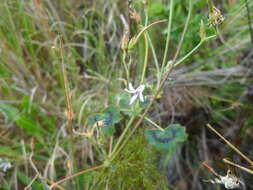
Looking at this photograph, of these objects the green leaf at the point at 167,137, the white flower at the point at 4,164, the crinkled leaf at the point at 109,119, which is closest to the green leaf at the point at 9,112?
the white flower at the point at 4,164

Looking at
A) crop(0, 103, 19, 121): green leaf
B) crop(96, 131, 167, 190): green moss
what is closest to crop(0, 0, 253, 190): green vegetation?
crop(0, 103, 19, 121): green leaf

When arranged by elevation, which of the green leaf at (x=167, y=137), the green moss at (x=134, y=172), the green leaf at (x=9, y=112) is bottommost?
A: the green moss at (x=134, y=172)

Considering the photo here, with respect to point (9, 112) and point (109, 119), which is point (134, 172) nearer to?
point (109, 119)

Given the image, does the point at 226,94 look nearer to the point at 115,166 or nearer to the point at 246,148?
the point at 246,148

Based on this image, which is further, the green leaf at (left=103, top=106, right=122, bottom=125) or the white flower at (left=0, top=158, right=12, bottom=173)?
the white flower at (left=0, top=158, right=12, bottom=173)

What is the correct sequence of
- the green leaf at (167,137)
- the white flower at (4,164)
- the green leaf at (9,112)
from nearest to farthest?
1. the green leaf at (167,137)
2. the white flower at (4,164)
3. the green leaf at (9,112)

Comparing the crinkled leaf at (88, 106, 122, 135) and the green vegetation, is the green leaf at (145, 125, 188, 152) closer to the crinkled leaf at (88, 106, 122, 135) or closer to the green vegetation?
the crinkled leaf at (88, 106, 122, 135)

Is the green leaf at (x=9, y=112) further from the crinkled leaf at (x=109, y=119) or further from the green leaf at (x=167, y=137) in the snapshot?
the green leaf at (x=167, y=137)

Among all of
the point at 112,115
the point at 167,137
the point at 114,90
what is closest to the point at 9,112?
the point at 114,90

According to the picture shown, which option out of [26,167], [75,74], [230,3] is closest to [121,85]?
[75,74]
